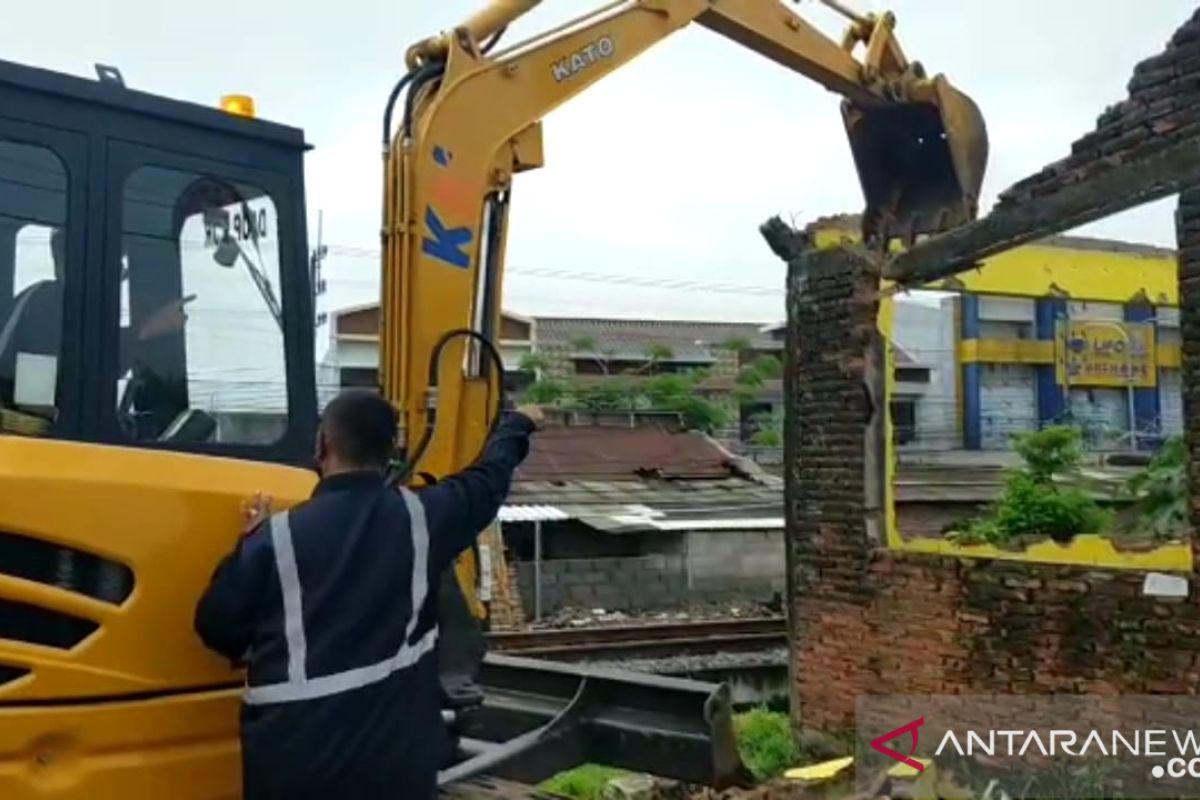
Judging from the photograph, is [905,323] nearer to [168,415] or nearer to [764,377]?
[764,377]

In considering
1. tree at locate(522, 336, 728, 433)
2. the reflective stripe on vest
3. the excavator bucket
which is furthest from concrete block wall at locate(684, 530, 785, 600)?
the reflective stripe on vest

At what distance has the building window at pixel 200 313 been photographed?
354cm

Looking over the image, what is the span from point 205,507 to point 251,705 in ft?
1.63

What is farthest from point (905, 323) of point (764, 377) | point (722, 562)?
point (722, 562)

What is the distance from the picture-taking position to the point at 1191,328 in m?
6.36

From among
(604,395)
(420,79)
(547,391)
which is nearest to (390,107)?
(420,79)

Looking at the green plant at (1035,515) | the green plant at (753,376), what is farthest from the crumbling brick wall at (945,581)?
the green plant at (753,376)

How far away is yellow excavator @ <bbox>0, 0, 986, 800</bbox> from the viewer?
123 inches

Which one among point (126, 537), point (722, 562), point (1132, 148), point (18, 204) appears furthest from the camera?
point (722, 562)

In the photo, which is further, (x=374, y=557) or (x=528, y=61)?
(x=528, y=61)

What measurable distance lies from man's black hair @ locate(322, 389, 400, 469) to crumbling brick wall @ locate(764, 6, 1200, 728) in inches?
176

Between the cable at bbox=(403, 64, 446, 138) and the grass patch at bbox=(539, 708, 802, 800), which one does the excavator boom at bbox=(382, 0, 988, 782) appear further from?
the grass patch at bbox=(539, 708, 802, 800)

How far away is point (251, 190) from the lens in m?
3.78

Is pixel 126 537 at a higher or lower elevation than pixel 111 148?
lower
